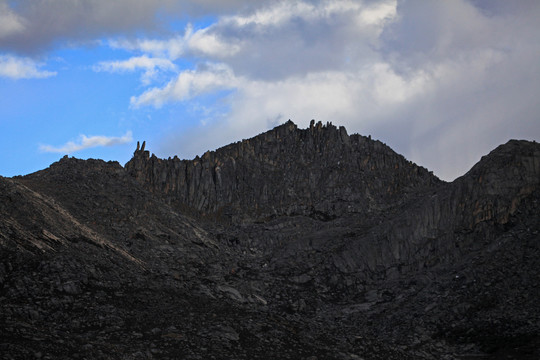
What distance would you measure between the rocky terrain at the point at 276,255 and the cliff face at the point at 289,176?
0.21 metres

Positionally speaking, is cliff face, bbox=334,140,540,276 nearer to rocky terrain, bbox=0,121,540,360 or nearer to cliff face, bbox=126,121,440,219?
rocky terrain, bbox=0,121,540,360

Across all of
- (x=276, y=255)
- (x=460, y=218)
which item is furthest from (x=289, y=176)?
(x=460, y=218)

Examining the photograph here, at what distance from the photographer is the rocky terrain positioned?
90.7 ft

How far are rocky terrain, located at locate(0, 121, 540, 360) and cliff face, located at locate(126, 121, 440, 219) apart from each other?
21 cm

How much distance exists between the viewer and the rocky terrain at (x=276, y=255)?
27.7 metres

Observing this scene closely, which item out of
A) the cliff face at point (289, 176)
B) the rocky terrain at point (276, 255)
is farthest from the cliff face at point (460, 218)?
the cliff face at point (289, 176)

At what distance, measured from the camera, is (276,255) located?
59.8 meters

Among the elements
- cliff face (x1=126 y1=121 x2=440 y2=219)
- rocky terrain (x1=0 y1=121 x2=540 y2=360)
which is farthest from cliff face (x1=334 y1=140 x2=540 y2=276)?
cliff face (x1=126 y1=121 x2=440 y2=219)

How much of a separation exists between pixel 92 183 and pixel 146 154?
55.8ft

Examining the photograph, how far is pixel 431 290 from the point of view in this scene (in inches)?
1796

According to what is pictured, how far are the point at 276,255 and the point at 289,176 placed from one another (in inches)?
683

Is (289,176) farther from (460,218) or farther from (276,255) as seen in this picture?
(460,218)

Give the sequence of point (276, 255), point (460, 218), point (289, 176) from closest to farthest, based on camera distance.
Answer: point (460, 218) < point (276, 255) < point (289, 176)

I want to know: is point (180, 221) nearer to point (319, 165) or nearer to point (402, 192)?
point (319, 165)
